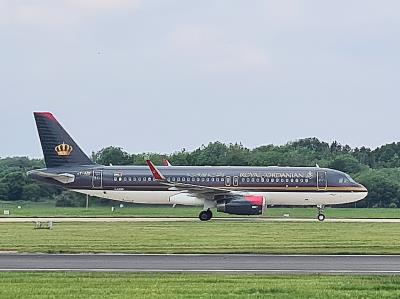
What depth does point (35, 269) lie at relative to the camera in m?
21.5

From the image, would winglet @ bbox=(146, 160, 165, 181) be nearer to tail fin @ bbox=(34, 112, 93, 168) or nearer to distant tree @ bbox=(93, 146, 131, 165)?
tail fin @ bbox=(34, 112, 93, 168)

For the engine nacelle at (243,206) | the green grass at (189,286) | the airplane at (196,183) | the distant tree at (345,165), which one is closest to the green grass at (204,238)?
the engine nacelle at (243,206)

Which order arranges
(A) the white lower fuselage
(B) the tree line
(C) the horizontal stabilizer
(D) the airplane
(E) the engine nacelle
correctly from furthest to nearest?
(B) the tree line → (C) the horizontal stabilizer → (A) the white lower fuselage → (D) the airplane → (E) the engine nacelle

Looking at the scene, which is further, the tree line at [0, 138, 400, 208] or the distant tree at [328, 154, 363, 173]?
the distant tree at [328, 154, 363, 173]

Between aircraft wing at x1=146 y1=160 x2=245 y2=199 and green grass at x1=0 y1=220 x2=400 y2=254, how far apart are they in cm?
526

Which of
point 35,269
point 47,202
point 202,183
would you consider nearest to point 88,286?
point 35,269

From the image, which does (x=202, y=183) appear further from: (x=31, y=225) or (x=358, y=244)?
(x=358, y=244)

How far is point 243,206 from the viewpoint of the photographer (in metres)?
50.9

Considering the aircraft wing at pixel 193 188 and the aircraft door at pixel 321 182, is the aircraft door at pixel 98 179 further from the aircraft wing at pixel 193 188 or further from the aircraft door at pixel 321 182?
the aircraft door at pixel 321 182

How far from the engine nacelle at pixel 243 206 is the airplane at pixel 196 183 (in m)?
0.21

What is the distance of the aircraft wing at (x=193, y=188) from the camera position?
51344 millimetres

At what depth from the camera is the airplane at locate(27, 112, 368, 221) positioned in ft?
173

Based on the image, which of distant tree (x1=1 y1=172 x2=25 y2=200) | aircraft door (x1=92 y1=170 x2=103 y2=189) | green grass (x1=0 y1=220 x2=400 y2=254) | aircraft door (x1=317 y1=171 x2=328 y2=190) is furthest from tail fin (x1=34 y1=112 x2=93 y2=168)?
distant tree (x1=1 y1=172 x2=25 y2=200)

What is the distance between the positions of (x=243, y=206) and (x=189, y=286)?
33.3m
